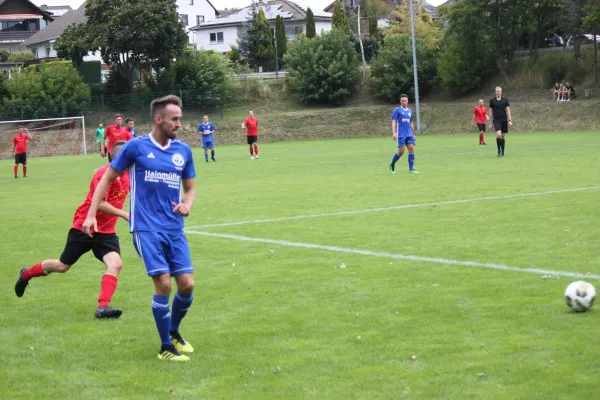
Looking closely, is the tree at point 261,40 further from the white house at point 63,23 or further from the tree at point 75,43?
the tree at point 75,43

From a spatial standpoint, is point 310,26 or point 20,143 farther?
point 310,26

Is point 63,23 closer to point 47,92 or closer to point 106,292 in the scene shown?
point 47,92

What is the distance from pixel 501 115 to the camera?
27219mm

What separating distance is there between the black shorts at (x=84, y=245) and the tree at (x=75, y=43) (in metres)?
56.3

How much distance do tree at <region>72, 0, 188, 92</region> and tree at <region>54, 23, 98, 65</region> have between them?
8 centimetres

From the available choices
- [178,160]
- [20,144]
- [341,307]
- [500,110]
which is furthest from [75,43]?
[178,160]

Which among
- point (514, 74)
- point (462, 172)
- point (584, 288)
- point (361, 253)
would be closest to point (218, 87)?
point (514, 74)

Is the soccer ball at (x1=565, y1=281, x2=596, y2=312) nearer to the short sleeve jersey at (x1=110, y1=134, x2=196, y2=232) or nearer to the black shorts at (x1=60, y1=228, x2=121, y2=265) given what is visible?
the short sleeve jersey at (x1=110, y1=134, x2=196, y2=232)

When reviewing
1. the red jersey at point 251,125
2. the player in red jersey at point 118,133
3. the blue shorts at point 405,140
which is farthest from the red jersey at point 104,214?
the red jersey at point 251,125

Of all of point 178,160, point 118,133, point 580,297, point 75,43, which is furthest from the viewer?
point 75,43

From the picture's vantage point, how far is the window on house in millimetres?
98188

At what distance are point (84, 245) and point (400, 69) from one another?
58.6 metres

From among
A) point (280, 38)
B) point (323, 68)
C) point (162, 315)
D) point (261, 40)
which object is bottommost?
point (162, 315)

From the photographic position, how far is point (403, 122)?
73.1 feet
